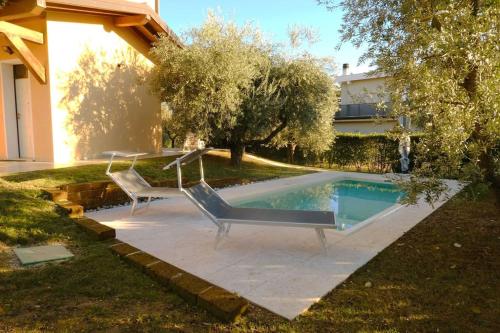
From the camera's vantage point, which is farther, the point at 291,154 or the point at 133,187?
the point at 291,154

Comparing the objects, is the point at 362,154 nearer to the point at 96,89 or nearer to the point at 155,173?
the point at 155,173

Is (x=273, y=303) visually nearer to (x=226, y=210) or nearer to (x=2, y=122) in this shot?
(x=226, y=210)

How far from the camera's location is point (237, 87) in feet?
42.7

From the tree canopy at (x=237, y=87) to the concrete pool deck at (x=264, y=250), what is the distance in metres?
5.43

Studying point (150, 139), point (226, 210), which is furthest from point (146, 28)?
point (226, 210)

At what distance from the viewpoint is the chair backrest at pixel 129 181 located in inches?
296

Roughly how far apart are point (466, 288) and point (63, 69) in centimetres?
1309

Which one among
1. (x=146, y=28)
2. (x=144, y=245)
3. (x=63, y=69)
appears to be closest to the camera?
(x=144, y=245)

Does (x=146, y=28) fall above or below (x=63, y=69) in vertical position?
above

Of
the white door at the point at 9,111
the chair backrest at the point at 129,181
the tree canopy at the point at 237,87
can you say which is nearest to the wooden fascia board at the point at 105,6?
the tree canopy at the point at 237,87

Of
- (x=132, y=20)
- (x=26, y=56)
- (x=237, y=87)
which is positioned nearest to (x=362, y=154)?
(x=237, y=87)

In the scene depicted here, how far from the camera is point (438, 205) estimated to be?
8.34 m

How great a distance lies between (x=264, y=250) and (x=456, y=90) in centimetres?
340

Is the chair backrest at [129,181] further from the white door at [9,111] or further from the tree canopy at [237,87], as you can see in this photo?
the white door at [9,111]
